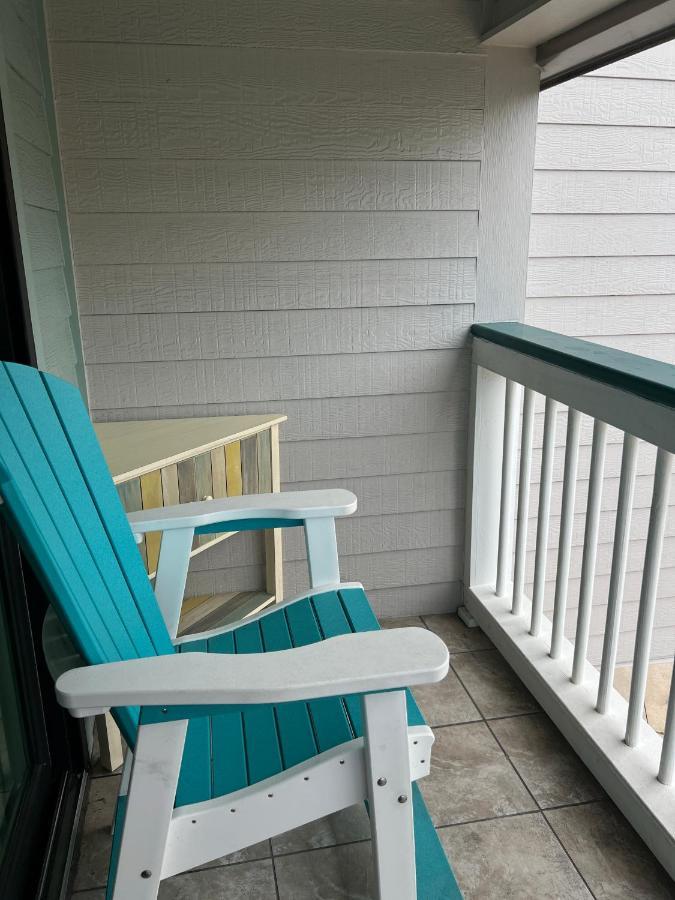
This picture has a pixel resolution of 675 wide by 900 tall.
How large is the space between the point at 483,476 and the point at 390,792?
158 centimetres

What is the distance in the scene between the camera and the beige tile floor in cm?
155

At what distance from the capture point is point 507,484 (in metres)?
2.47

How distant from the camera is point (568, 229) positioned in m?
2.42

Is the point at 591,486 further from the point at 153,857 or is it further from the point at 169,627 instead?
the point at 153,857

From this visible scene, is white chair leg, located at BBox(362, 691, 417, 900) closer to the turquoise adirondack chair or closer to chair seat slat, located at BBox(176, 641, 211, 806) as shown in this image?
the turquoise adirondack chair

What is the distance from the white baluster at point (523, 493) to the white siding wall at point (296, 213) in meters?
0.31

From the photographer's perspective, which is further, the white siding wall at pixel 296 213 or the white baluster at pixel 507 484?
the white baluster at pixel 507 484

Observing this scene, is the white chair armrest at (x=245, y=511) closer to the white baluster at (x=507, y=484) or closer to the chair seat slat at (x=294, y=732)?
the chair seat slat at (x=294, y=732)

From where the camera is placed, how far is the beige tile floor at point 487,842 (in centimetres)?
155

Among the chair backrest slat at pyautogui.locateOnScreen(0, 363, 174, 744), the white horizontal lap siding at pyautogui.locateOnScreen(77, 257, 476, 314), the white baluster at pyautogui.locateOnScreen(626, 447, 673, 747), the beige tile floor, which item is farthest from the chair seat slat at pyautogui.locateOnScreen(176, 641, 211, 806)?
the white horizontal lap siding at pyautogui.locateOnScreen(77, 257, 476, 314)

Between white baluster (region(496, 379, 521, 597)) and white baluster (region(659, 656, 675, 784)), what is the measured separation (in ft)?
3.09

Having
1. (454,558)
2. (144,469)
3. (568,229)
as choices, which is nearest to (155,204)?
(144,469)

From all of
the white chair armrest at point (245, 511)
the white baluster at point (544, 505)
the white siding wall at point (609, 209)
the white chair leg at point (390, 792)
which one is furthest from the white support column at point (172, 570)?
the white siding wall at point (609, 209)

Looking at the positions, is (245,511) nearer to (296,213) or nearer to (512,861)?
(512,861)
